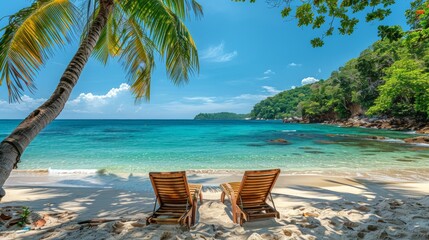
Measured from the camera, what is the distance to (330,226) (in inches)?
149

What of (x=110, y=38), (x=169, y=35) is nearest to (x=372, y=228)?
(x=169, y=35)

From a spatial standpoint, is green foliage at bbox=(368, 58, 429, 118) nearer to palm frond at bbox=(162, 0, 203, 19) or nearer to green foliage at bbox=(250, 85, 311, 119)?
palm frond at bbox=(162, 0, 203, 19)

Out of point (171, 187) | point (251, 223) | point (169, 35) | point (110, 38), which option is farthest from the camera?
point (110, 38)

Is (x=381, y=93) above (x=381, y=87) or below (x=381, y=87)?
below

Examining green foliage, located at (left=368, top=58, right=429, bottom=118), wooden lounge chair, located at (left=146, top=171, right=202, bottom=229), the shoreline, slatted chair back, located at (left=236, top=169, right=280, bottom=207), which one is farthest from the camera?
green foliage, located at (left=368, top=58, right=429, bottom=118)

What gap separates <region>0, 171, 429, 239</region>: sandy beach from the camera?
139 inches

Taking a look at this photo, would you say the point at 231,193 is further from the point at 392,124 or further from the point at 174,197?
the point at 392,124

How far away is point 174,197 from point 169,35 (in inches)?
126

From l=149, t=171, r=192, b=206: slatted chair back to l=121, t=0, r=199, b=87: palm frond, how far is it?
243 cm

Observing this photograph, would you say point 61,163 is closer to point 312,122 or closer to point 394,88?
point 394,88

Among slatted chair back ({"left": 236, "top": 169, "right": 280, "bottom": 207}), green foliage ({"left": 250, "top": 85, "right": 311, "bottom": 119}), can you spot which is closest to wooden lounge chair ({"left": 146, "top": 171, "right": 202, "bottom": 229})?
slatted chair back ({"left": 236, "top": 169, "right": 280, "bottom": 207})

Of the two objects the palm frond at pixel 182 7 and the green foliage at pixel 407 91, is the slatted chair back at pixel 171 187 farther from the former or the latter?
the green foliage at pixel 407 91

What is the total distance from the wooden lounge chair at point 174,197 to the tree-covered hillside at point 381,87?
17.1 meters

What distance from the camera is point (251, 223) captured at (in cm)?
405
